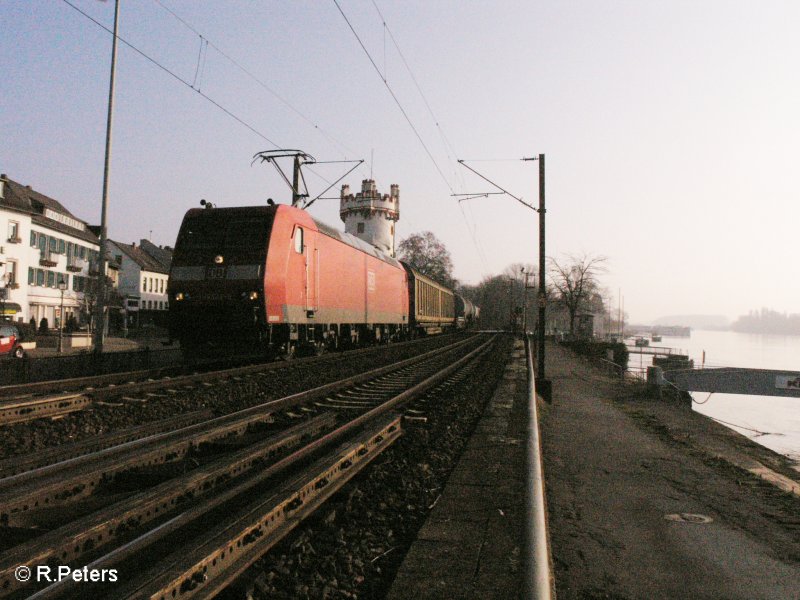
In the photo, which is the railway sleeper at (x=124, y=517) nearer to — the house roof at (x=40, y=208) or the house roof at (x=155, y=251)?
the house roof at (x=40, y=208)

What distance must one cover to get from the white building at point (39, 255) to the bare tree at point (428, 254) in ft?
146

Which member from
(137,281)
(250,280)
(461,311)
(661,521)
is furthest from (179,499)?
(137,281)

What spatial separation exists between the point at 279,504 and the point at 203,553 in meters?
0.89

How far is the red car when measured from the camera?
21.4m

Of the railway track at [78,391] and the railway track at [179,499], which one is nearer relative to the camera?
the railway track at [179,499]

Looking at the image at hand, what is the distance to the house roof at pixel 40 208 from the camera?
41375mm

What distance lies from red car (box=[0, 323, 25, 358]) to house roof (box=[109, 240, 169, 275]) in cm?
4203

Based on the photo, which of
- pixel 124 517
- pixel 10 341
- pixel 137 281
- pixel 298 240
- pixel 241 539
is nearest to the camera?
pixel 241 539

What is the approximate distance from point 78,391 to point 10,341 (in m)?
15.1

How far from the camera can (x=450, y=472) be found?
5.63m

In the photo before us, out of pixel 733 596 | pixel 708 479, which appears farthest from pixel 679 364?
pixel 733 596

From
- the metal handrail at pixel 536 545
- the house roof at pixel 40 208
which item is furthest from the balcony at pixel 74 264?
the metal handrail at pixel 536 545

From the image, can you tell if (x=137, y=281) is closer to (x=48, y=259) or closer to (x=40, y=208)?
(x=40, y=208)

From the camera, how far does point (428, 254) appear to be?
88000mm
